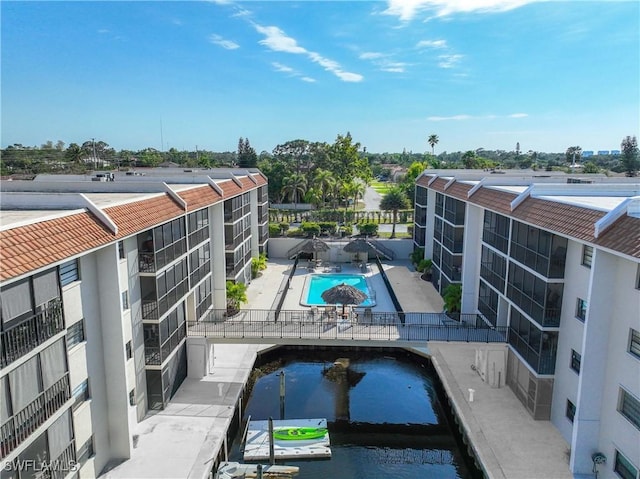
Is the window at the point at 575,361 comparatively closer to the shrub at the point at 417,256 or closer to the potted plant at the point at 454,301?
the potted plant at the point at 454,301

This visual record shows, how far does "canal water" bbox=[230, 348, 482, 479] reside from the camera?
19.2m

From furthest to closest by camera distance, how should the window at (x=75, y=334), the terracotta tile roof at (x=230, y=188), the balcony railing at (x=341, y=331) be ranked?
1. the terracotta tile roof at (x=230, y=188)
2. the balcony railing at (x=341, y=331)
3. the window at (x=75, y=334)

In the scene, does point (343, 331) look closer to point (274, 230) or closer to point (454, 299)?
point (454, 299)

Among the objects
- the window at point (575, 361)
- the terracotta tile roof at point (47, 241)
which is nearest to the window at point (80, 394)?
the terracotta tile roof at point (47, 241)

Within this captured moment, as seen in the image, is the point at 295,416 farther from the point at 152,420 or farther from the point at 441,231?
the point at 441,231

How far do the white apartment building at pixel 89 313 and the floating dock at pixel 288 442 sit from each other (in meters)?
4.75

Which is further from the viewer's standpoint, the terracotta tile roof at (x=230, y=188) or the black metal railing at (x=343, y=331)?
the terracotta tile roof at (x=230, y=188)

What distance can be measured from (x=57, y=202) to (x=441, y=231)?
28.6m

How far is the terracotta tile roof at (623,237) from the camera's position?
13.6m

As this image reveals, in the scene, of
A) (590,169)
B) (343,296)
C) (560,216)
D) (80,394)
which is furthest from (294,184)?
(80,394)

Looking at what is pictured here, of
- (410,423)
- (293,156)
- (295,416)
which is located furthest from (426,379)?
(293,156)

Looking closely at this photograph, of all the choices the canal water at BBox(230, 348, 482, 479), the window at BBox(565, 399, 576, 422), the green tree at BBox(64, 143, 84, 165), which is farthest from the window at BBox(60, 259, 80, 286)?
the green tree at BBox(64, 143, 84, 165)

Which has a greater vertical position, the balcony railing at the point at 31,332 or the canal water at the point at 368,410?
the balcony railing at the point at 31,332

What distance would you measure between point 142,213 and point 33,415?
8282 millimetres
